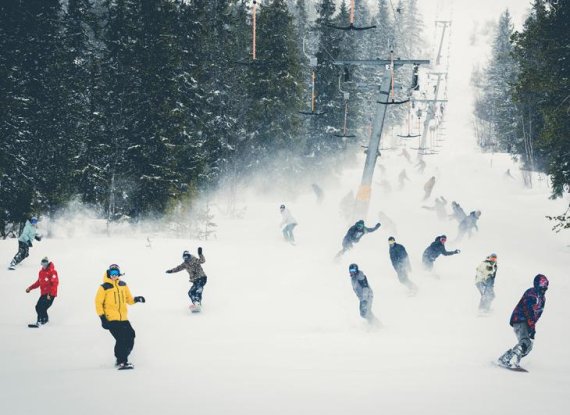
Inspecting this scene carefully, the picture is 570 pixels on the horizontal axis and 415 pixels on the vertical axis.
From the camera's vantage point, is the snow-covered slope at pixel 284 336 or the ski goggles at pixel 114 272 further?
the ski goggles at pixel 114 272

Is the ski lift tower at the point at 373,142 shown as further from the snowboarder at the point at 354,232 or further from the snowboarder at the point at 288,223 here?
the snowboarder at the point at 354,232

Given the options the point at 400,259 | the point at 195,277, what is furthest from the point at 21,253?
the point at 400,259

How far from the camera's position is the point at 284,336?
10.5m

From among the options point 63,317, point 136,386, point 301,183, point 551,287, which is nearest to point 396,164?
point 301,183

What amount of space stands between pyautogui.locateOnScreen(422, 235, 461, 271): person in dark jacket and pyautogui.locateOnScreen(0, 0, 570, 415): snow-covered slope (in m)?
0.51

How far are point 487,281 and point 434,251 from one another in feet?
9.95

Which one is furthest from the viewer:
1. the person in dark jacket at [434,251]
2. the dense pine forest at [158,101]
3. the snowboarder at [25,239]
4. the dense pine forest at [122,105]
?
the dense pine forest at [122,105]

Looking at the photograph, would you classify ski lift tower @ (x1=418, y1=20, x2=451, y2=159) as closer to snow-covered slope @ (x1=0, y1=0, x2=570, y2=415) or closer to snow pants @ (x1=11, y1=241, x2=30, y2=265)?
snow-covered slope @ (x1=0, y1=0, x2=570, y2=415)

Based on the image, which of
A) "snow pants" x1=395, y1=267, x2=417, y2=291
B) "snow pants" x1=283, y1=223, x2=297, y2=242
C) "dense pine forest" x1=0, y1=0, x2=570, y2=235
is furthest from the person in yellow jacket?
"snow pants" x1=283, y1=223, x2=297, y2=242

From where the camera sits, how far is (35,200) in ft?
73.4

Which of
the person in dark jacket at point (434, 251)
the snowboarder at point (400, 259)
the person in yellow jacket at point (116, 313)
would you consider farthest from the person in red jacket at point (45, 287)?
the person in dark jacket at point (434, 251)

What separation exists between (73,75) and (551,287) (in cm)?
2627

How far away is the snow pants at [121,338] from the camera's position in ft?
26.6

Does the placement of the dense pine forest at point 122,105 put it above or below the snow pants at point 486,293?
above
